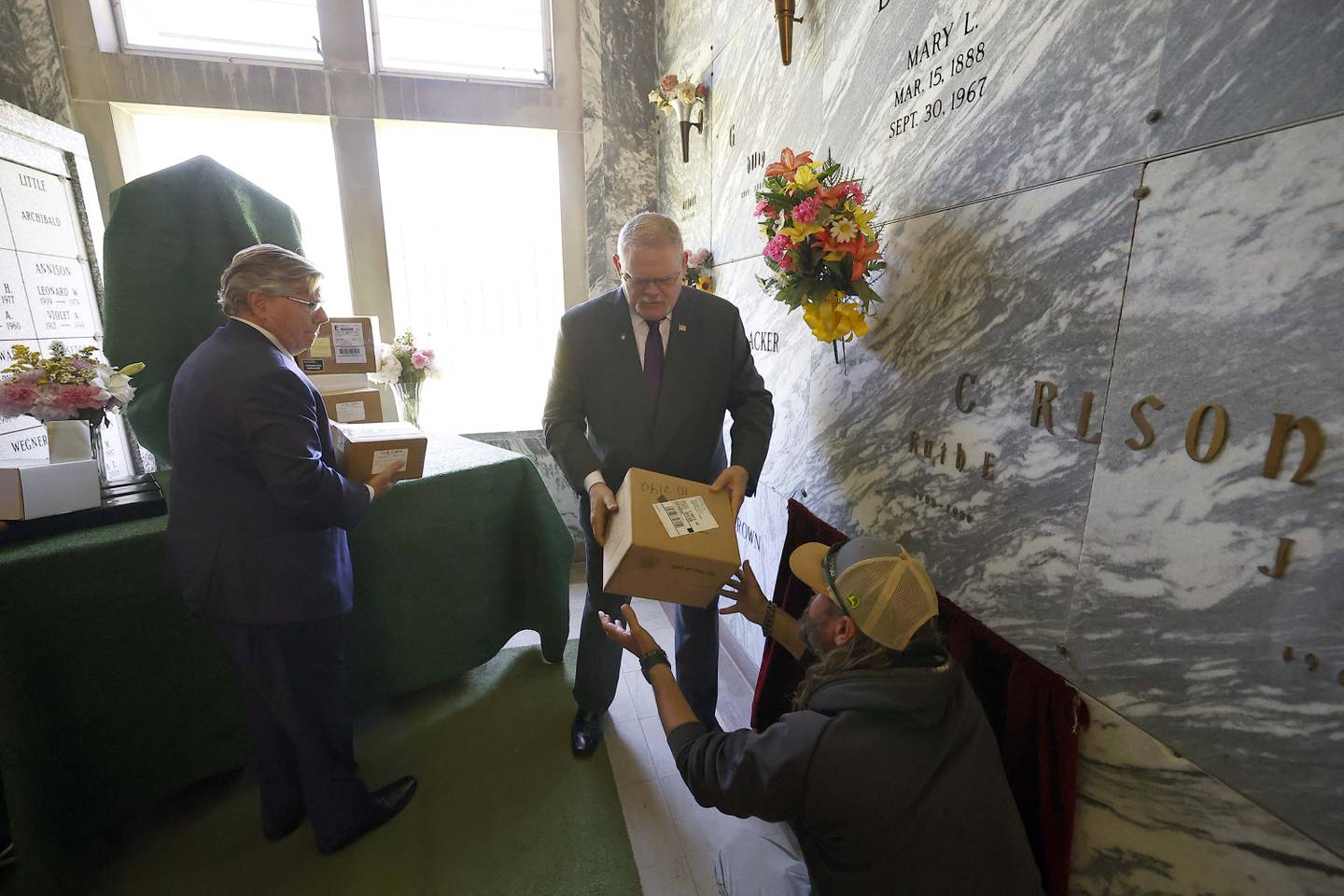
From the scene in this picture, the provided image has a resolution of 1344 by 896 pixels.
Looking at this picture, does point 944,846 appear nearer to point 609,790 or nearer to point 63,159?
point 609,790

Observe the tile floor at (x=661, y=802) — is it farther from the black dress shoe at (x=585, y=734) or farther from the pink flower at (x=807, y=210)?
the pink flower at (x=807, y=210)

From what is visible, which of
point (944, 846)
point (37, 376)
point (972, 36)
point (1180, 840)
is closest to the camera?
point (944, 846)

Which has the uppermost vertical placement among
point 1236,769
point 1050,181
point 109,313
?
point 1050,181

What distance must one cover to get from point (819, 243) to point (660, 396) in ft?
2.00

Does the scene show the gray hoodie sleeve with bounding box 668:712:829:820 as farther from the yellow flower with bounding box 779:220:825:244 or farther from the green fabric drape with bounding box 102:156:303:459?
the green fabric drape with bounding box 102:156:303:459

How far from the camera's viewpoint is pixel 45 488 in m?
1.46

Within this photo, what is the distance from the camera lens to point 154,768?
65.1 inches

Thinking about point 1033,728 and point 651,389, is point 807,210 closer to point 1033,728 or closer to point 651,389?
point 651,389

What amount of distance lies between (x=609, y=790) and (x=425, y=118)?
340 centimetres

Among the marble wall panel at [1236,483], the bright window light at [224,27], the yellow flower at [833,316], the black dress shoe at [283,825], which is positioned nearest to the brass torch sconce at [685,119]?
the yellow flower at [833,316]

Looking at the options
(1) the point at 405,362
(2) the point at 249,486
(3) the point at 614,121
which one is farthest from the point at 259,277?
(3) the point at 614,121

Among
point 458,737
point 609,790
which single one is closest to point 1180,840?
point 609,790

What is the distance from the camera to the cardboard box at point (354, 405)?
2.09m

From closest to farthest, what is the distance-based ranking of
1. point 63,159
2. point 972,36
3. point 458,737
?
point 972,36 < point 458,737 < point 63,159
